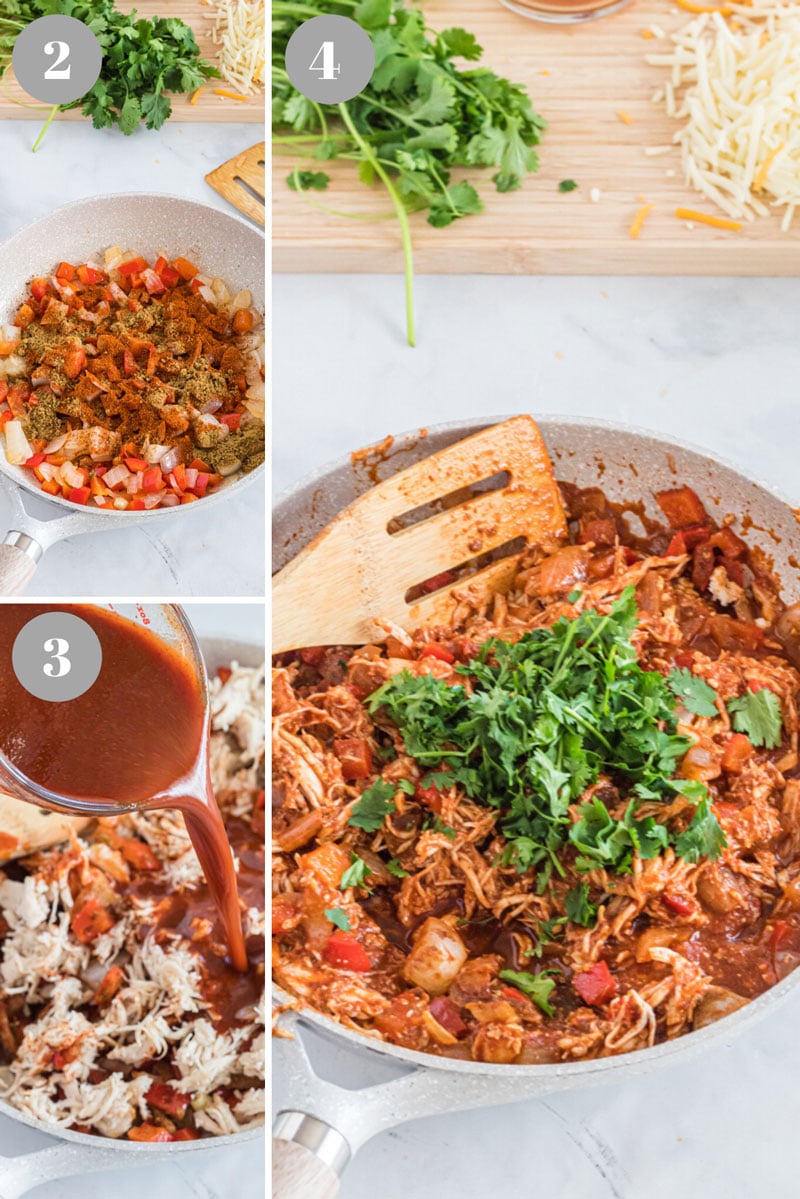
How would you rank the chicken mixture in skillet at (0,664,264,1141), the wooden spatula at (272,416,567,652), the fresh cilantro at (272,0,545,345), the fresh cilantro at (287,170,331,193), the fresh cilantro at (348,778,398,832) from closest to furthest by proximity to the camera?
the chicken mixture in skillet at (0,664,264,1141)
the fresh cilantro at (348,778,398,832)
the wooden spatula at (272,416,567,652)
the fresh cilantro at (272,0,545,345)
the fresh cilantro at (287,170,331,193)

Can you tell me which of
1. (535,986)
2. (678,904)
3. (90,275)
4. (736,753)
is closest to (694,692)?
(736,753)

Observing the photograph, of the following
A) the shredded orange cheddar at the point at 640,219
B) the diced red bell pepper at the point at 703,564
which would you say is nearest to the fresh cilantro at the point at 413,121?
the shredded orange cheddar at the point at 640,219

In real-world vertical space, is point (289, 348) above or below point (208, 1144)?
above

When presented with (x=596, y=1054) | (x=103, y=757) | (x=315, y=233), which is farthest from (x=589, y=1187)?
(x=315, y=233)

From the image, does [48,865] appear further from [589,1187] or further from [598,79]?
[598,79]

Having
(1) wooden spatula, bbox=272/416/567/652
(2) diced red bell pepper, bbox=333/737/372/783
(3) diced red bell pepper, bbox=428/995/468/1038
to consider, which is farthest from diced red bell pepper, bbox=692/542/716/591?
(3) diced red bell pepper, bbox=428/995/468/1038

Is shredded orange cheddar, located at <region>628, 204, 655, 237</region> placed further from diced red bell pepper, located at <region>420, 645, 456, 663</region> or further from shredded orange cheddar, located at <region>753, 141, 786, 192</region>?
diced red bell pepper, located at <region>420, 645, 456, 663</region>

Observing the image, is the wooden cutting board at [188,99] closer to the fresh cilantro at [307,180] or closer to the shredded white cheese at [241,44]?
the shredded white cheese at [241,44]
